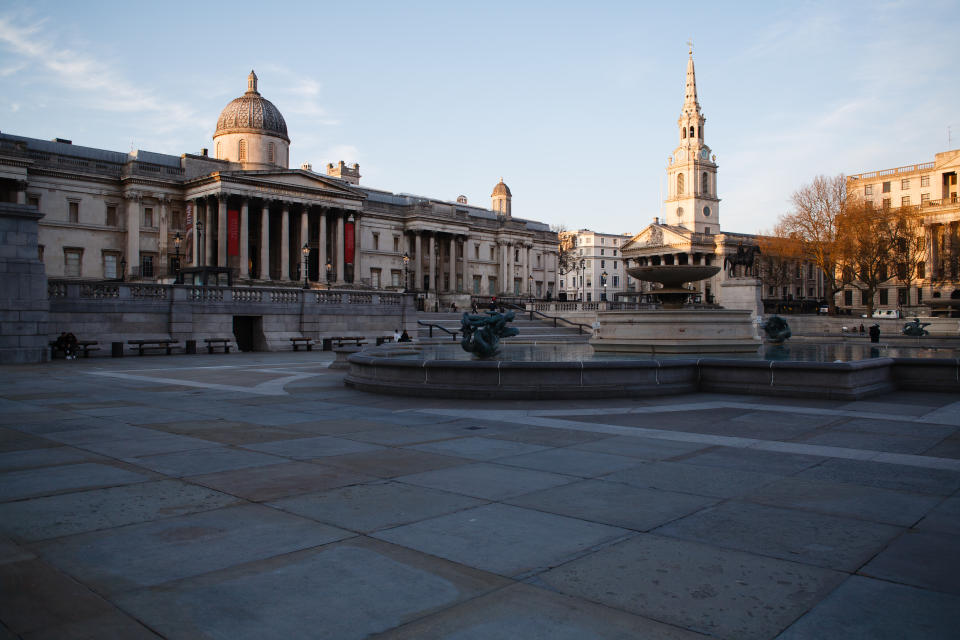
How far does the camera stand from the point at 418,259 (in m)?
86.8

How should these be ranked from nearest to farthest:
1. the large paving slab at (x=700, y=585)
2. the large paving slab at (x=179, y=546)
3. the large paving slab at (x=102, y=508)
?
A: the large paving slab at (x=700, y=585), the large paving slab at (x=179, y=546), the large paving slab at (x=102, y=508)

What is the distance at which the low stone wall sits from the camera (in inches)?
1157

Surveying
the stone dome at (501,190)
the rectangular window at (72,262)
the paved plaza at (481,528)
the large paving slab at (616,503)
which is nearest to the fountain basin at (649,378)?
the paved plaza at (481,528)

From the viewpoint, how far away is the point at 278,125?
241 ft

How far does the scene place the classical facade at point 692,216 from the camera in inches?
4491

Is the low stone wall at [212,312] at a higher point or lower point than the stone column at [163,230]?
lower

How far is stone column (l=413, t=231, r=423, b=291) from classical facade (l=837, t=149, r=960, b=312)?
178 ft

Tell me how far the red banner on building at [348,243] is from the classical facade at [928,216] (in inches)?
2364

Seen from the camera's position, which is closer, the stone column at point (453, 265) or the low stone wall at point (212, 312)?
the low stone wall at point (212, 312)

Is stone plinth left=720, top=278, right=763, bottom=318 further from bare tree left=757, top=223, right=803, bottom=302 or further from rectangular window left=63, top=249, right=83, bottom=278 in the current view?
rectangular window left=63, top=249, right=83, bottom=278

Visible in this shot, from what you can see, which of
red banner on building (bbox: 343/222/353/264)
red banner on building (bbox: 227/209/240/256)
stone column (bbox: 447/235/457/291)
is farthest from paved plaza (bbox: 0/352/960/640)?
stone column (bbox: 447/235/457/291)

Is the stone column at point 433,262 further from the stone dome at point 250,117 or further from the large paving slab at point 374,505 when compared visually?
the large paving slab at point 374,505

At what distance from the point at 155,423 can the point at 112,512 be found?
545 centimetres

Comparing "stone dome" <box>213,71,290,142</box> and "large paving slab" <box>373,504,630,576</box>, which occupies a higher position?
"stone dome" <box>213,71,290,142</box>
